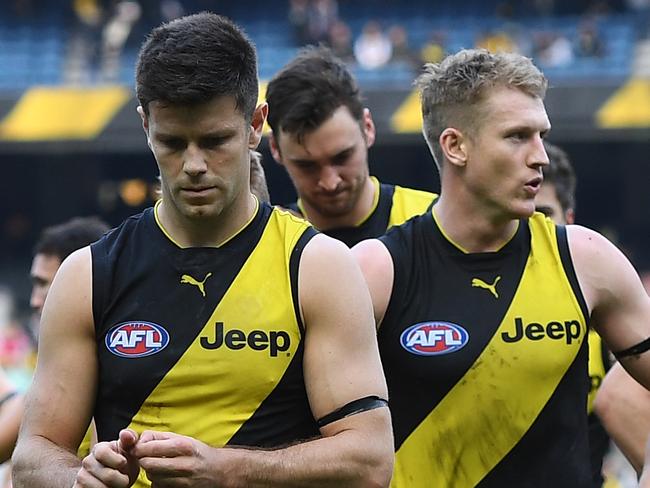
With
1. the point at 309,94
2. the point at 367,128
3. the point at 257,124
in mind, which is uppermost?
the point at 257,124

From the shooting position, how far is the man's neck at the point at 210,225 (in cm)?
381

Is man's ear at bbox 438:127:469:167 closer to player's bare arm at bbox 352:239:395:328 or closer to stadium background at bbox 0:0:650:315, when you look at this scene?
Result: player's bare arm at bbox 352:239:395:328

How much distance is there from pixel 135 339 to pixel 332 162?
2.00 metres

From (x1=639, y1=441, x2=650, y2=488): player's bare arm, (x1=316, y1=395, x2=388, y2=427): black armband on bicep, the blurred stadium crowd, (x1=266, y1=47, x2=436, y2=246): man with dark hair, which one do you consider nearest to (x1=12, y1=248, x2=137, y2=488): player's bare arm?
(x1=316, y1=395, x2=388, y2=427): black armband on bicep

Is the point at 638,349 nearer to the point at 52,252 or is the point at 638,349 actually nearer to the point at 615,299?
the point at 615,299

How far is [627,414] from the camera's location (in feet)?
16.3

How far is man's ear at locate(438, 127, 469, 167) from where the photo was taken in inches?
181

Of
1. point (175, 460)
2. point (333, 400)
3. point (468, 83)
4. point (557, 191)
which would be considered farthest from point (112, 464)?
point (557, 191)

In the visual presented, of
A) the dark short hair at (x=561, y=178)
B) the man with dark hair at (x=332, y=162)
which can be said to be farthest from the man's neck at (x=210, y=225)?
the dark short hair at (x=561, y=178)

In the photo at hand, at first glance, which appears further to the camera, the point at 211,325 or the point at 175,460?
the point at 211,325

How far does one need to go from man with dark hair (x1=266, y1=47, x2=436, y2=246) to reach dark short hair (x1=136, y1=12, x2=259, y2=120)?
5.85 ft

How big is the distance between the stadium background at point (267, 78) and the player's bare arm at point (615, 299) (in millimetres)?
14941

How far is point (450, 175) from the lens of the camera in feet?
15.3

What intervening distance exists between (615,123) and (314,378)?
648 inches
